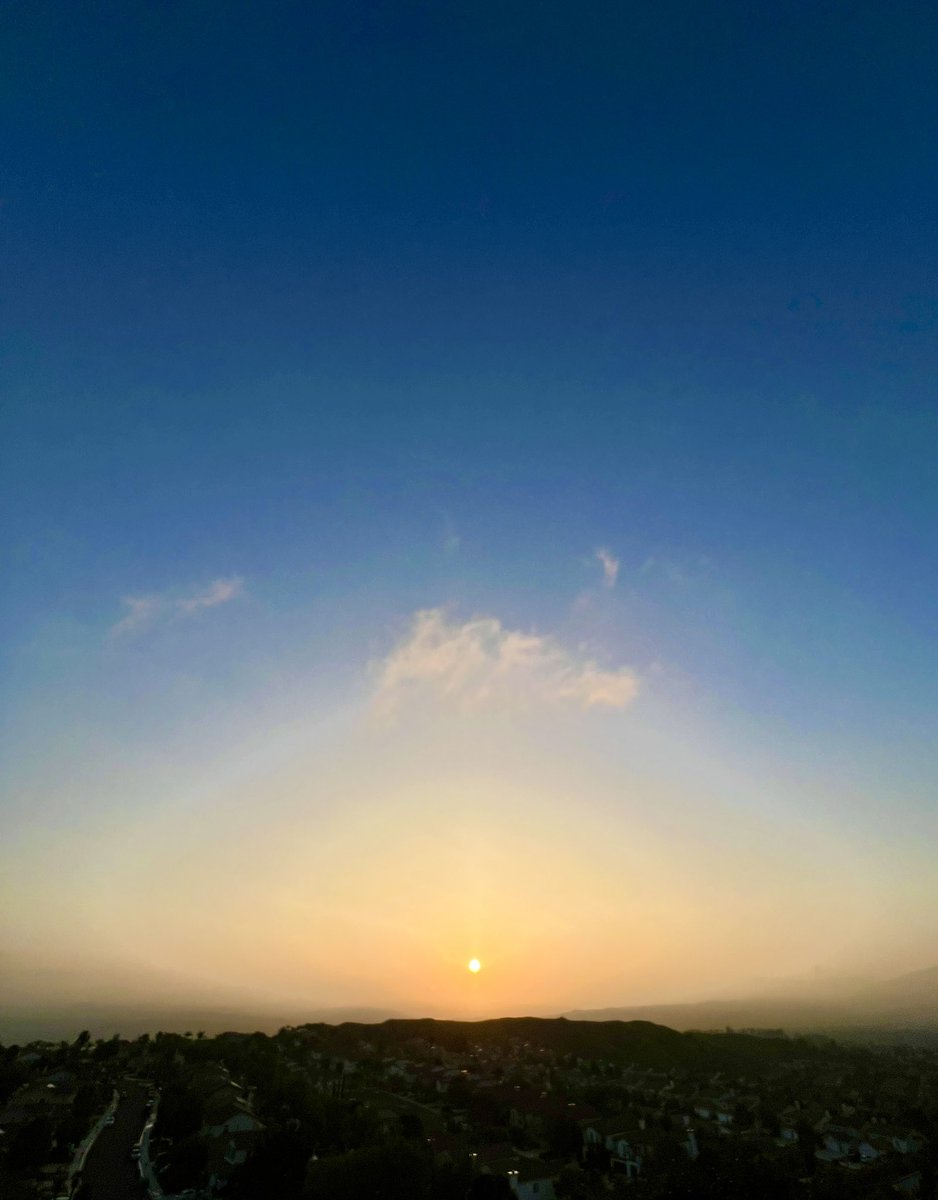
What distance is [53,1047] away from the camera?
327 feet

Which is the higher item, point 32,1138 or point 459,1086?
point 459,1086

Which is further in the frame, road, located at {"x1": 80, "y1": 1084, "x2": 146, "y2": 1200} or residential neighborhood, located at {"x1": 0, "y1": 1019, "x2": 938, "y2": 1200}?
road, located at {"x1": 80, "y1": 1084, "x2": 146, "y2": 1200}

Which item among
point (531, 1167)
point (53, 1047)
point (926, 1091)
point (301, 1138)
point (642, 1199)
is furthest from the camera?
point (53, 1047)

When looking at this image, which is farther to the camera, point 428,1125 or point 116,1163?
point 428,1125

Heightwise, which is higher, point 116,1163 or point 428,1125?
point 428,1125

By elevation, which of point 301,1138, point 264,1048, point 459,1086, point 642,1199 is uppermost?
point 264,1048

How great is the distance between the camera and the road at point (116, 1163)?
34.1 metres

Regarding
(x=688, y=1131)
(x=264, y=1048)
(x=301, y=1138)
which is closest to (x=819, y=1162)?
(x=688, y=1131)

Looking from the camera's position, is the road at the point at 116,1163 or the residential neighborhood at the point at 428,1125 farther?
the road at the point at 116,1163

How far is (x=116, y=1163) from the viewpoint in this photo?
4012 cm

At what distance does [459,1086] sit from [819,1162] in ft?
110

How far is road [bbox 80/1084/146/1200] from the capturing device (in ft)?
112

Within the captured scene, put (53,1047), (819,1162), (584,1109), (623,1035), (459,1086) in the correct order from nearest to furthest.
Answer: (819,1162), (584,1109), (459,1086), (53,1047), (623,1035)

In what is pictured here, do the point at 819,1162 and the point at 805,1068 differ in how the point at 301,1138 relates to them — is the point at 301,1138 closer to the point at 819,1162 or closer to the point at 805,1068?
the point at 819,1162
